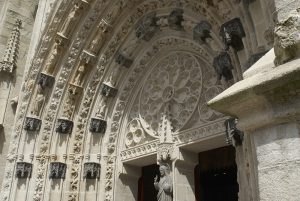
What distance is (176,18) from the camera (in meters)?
5.76

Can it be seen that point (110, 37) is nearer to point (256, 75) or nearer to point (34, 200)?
point (34, 200)

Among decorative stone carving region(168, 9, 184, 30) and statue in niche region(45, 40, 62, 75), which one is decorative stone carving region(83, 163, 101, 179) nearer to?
statue in niche region(45, 40, 62, 75)

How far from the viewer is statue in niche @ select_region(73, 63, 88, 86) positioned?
6.81 meters

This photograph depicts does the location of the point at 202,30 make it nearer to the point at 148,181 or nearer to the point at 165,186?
the point at 165,186

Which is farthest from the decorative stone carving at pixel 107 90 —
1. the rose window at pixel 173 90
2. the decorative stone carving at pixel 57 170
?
the decorative stone carving at pixel 57 170

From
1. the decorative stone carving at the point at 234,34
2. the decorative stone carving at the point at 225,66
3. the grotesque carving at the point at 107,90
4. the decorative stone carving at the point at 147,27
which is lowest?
the decorative stone carving at the point at 225,66

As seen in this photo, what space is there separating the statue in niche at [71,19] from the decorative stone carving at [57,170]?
2.63 meters

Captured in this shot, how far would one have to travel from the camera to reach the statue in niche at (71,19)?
22.3 ft

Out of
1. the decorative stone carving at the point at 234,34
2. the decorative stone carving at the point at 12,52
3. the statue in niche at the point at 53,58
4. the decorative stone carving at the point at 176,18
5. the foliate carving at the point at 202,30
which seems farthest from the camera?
the decorative stone carving at the point at 12,52

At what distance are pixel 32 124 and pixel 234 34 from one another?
4.39 metres

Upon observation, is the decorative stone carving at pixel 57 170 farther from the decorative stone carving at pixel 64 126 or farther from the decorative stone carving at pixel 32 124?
the decorative stone carving at pixel 32 124

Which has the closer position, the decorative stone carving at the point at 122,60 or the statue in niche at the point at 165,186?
the statue in niche at the point at 165,186

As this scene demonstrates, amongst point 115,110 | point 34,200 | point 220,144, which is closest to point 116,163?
point 115,110

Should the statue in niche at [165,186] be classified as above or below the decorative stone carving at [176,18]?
below
